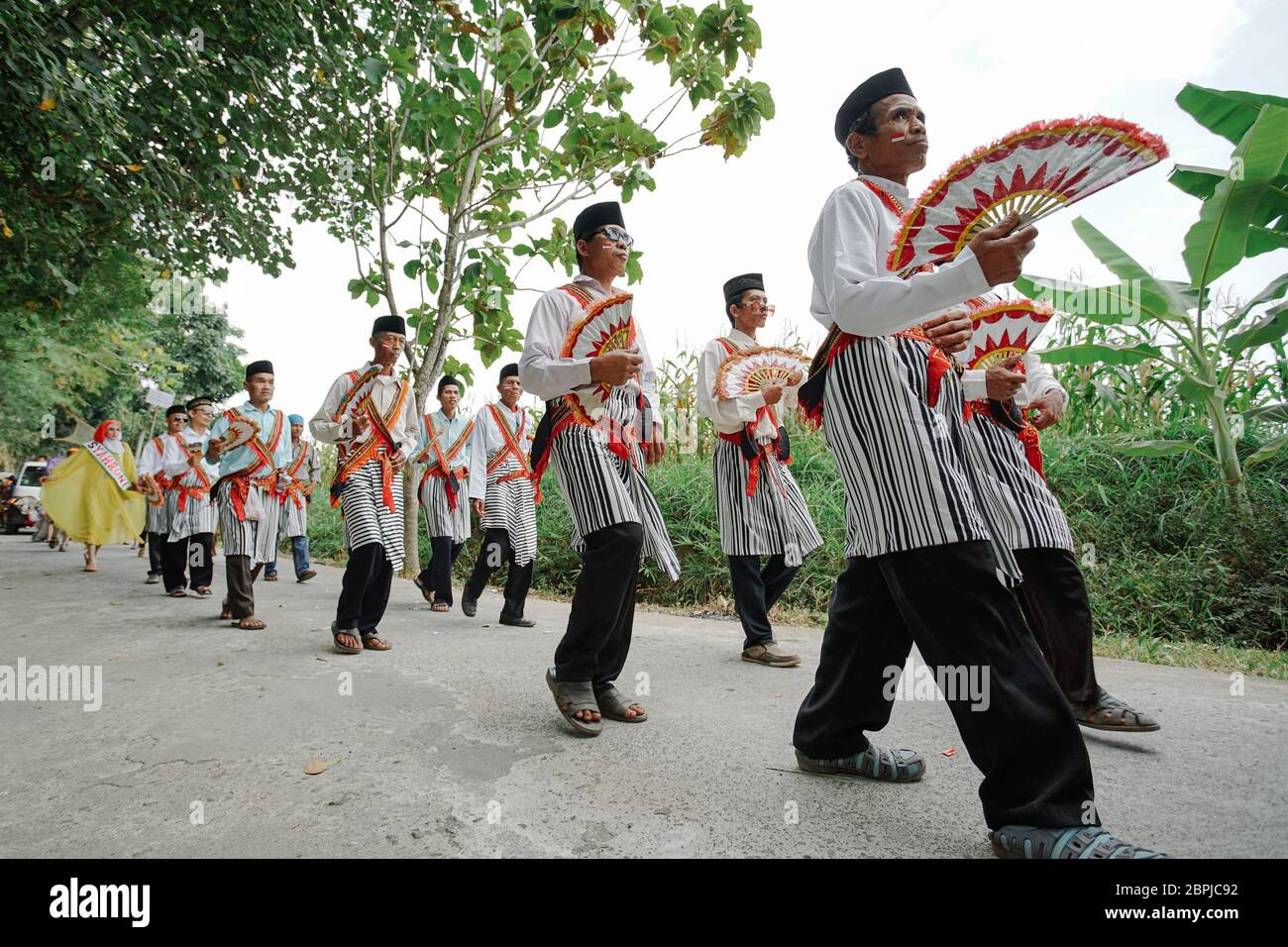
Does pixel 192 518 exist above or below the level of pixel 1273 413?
below

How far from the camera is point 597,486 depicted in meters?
3.20

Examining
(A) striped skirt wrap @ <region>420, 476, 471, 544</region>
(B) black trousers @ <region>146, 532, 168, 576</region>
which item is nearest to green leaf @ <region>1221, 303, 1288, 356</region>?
(A) striped skirt wrap @ <region>420, 476, 471, 544</region>

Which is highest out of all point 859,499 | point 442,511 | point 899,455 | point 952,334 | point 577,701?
point 952,334

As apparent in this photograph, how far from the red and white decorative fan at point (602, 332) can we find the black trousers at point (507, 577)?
352 cm

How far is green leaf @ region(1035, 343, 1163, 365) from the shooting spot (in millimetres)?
6004

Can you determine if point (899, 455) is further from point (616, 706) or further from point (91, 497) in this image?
point (91, 497)

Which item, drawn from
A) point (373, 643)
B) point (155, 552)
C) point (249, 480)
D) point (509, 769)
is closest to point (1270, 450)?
point (509, 769)

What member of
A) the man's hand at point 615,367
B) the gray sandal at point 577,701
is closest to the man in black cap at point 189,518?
the gray sandal at point 577,701

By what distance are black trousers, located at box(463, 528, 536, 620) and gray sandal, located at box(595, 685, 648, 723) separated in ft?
10.1

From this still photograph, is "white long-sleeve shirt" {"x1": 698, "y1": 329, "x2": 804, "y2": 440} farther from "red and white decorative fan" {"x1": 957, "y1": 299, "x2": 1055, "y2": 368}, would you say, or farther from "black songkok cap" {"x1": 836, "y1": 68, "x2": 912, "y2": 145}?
"black songkok cap" {"x1": 836, "y1": 68, "x2": 912, "y2": 145}

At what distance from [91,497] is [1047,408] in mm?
11508
